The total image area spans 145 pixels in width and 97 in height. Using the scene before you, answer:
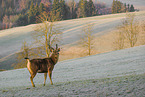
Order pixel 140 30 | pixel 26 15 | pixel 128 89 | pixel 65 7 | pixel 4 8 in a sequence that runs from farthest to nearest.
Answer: pixel 4 8 → pixel 65 7 → pixel 26 15 → pixel 140 30 → pixel 128 89

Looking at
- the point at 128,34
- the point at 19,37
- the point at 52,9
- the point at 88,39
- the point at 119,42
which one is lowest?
the point at 119,42

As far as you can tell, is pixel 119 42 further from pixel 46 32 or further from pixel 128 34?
pixel 46 32

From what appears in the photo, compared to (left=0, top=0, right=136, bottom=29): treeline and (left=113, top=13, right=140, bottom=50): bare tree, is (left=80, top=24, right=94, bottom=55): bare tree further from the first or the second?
(left=0, top=0, right=136, bottom=29): treeline

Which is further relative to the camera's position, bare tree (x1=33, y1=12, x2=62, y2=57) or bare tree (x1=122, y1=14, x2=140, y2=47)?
bare tree (x1=122, y1=14, x2=140, y2=47)

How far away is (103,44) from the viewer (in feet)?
117

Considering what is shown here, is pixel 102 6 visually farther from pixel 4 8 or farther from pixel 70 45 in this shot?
pixel 4 8

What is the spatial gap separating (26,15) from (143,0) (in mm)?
35583

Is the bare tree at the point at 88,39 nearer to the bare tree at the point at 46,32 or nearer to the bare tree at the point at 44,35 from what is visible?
the bare tree at the point at 44,35

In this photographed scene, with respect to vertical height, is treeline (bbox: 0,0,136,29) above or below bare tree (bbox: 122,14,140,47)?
above

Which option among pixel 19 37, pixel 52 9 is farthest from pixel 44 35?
pixel 52 9

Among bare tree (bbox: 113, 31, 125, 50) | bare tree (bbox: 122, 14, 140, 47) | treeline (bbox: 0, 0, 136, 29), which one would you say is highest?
treeline (bbox: 0, 0, 136, 29)

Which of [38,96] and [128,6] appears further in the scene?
[128,6]

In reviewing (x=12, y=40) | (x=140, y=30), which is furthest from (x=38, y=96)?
(x=12, y=40)

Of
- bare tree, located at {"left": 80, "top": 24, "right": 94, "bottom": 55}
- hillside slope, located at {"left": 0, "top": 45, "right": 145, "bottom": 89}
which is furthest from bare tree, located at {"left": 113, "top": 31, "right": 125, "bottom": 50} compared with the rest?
hillside slope, located at {"left": 0, "top": 45, "right": 145, "bottom": 89}
